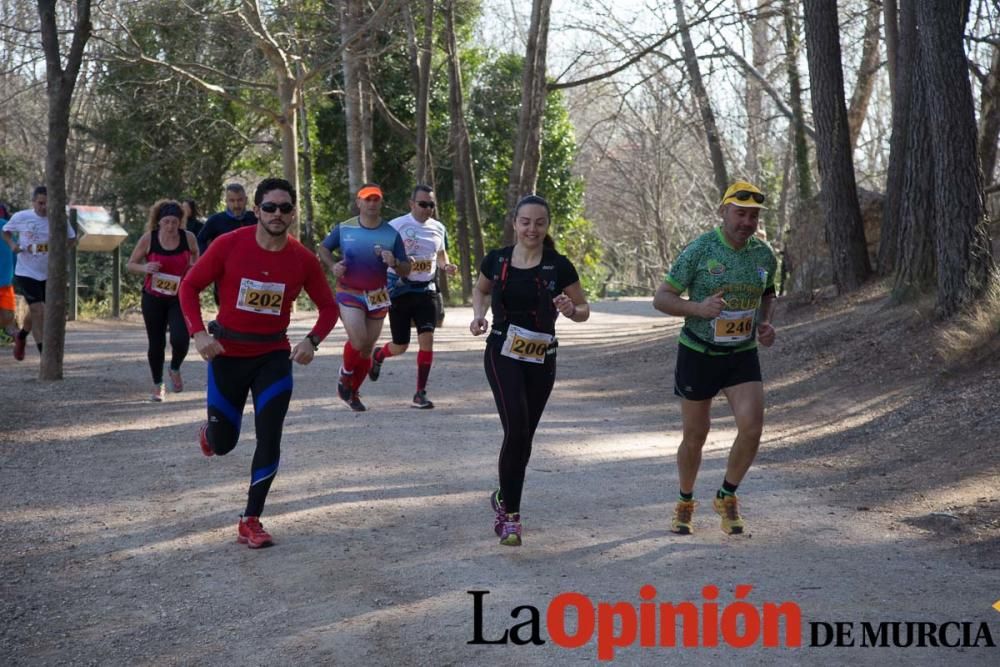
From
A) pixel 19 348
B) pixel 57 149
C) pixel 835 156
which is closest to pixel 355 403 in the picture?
pixel 57 149

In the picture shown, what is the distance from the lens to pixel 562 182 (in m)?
44.0

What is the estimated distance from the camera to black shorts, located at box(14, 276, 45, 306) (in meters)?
15.5

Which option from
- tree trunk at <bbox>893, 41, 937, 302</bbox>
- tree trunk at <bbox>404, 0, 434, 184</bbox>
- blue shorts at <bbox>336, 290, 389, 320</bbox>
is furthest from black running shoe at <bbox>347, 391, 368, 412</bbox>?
tree trunk at <bbox>404, 0, 434, 184</bbox>

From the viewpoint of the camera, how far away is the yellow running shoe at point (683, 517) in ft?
25.4

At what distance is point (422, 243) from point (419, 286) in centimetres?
53

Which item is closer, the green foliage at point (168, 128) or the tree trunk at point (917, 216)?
the tree trunk at point (917, 216)

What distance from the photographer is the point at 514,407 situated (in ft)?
24.3

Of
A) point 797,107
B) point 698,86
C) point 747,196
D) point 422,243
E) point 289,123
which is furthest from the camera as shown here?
point 289,123

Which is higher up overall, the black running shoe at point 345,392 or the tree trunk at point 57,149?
the tree trunk at point 57,149

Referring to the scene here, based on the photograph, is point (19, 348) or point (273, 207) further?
point (19, 348)

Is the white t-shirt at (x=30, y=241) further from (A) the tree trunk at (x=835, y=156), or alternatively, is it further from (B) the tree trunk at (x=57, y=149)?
(A) the tree trunk at (x=835, y=156)

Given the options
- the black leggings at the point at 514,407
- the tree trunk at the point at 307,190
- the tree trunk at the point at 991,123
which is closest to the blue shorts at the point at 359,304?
the black leggings at the point at 514,407

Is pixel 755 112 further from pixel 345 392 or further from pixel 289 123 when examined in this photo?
pixel 345 392

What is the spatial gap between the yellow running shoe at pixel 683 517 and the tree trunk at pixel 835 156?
12.2 meters
